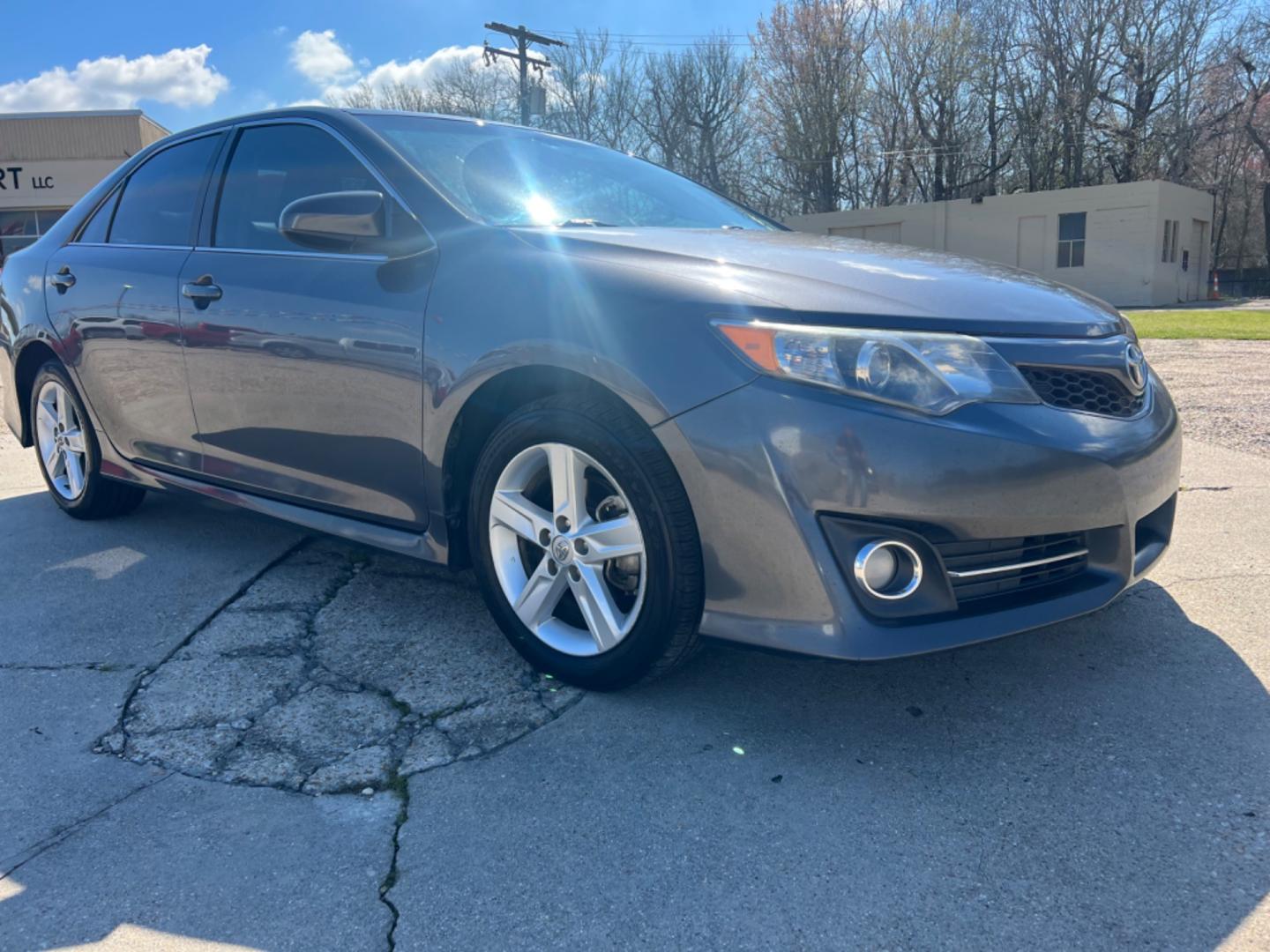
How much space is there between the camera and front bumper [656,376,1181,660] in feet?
6.75

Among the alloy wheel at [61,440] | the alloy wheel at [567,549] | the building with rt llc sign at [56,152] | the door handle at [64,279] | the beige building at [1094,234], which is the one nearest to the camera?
the alloy wheel at [567,549]

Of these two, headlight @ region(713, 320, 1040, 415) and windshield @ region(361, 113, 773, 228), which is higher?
windshield @ region(361, 113, 773, 228)

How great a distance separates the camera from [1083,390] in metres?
2.34

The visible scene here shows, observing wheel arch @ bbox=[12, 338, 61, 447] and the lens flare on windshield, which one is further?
wheel arch @ bbox=[12, 338, 61, 447]

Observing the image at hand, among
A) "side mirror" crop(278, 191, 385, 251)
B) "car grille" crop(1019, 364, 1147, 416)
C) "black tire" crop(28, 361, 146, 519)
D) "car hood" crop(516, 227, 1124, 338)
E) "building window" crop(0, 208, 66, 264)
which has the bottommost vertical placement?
"black tire" crop(28, 361, 146, 519)

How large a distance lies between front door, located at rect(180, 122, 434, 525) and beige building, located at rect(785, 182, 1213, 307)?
24.1 m

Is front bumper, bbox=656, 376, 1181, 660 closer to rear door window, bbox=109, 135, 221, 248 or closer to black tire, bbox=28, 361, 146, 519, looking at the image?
rear door window, bbox=109, 135, 221, 248

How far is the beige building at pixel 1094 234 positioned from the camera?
27.6m

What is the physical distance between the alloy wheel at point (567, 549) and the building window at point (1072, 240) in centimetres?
3021

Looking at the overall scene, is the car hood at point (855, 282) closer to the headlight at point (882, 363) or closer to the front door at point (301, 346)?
the headlight at point (882, 363)

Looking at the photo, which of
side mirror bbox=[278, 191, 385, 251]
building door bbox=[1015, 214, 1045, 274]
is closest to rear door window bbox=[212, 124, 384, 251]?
side mirror bbox=[278, 191, 385, 251]

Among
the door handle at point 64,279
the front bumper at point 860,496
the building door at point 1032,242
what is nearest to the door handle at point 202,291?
the door handle at point 64,279

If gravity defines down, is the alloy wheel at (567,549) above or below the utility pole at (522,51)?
below

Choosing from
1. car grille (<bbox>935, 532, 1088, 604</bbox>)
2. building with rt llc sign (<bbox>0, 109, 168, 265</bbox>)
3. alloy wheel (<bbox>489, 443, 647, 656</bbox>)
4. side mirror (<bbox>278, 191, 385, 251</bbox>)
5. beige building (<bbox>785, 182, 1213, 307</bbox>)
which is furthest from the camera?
building with rt llc sign (<bbox>0, 109, 168, 265</bbox>)
